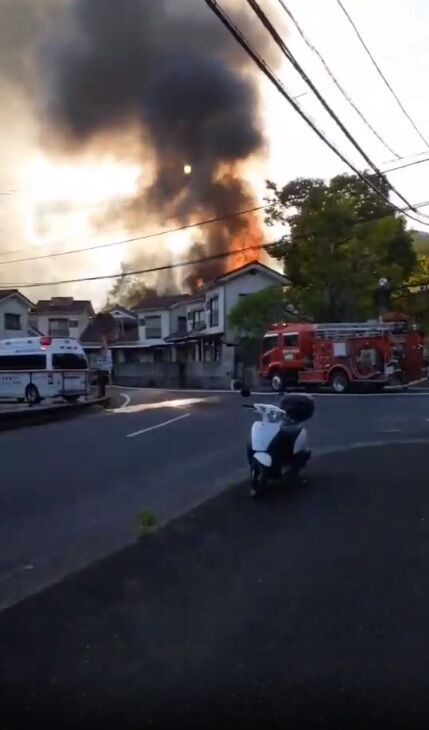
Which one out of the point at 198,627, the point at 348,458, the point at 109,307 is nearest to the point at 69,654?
the point at 198,627

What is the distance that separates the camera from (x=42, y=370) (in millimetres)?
31375

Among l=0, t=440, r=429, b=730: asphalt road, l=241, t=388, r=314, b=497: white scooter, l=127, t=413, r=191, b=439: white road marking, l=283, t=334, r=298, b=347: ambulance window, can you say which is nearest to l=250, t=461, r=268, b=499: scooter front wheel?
l=241, t=388, r=314, b=497: white scooter

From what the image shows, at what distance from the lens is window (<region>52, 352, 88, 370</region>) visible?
3259cm

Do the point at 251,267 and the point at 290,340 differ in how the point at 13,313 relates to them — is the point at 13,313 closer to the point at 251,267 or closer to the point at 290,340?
the point at 251,267

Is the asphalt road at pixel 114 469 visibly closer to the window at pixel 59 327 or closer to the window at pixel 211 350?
the window at pixel 211 350

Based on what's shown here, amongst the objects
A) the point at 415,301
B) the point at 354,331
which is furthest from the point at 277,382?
the point at 415,301

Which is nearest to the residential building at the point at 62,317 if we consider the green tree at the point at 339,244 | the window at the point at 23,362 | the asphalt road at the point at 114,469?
the green tree at the point at 339,244

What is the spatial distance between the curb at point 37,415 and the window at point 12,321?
24215mm

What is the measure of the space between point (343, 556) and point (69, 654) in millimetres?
2371

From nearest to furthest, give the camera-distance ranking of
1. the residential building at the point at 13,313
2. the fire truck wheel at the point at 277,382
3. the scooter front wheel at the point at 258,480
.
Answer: the scooter front wheel at the point at 258,480 → the fire truck wheel at the point at 277,382 → the residential building at the point at 13,313

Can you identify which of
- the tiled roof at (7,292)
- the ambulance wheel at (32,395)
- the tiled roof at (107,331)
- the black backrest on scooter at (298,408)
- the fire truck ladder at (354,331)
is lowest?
the ambulance wheel at (32,395)

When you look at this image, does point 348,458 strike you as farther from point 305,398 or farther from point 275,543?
point 275,543

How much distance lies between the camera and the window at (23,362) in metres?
33.0

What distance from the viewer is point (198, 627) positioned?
5.16 meters
